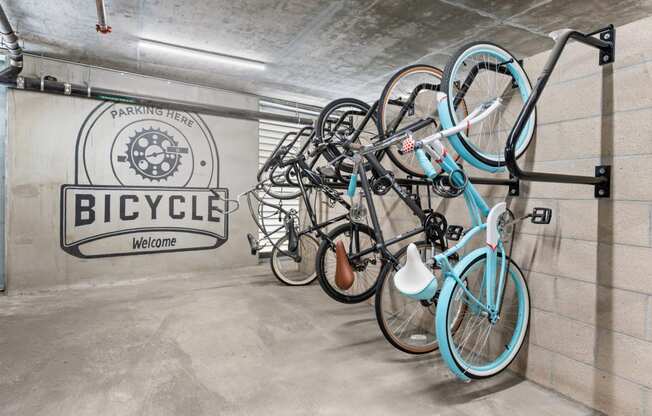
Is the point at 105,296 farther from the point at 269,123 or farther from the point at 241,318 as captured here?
the point at 269,123

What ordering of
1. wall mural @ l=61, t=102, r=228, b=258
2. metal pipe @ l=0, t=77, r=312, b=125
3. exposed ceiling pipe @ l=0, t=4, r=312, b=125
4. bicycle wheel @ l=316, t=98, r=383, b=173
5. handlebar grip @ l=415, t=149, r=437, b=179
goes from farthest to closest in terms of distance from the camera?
wall mural @ l=61, t=102, r=228, b=258 < metal pipe @ l=0, t=77, r=312, b=125 < exposed ceiling pipe @ l=0, t=4, r=312, b=125 < bicycle wheel @ l=316, t=98, r=383, b=173 < handlebar grip @ l=415, t=149, r=437, b=179

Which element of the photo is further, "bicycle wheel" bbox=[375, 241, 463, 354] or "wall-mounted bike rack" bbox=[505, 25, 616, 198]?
"bicycle wheel" bbox=[375, 241, 463, 354]

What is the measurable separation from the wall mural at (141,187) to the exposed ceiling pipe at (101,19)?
58.6 inches

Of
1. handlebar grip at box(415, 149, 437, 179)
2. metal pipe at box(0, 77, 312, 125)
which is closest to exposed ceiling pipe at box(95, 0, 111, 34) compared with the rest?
metal pipe at box(0, 77, 312, 125)

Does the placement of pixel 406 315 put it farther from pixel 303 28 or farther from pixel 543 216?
pixel 303 28

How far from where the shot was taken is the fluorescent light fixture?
3715mm

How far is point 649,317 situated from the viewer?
161cm

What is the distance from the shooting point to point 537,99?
1512 mm

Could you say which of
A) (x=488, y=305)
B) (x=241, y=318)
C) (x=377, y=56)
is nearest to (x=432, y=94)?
(x=377, y=56)

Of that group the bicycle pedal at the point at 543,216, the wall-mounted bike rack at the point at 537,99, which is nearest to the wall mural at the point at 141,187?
the bicycle pedal at the point at 543,216

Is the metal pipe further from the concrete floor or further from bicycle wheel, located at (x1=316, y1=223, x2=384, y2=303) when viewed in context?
bicycle wheel, located at (x1=316, y1=223, x2=384, y2=303)

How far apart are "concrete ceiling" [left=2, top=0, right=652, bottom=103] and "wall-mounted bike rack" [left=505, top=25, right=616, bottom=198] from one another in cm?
129

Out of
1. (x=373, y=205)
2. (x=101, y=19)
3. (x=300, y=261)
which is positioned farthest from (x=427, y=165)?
(x=101, y=19)

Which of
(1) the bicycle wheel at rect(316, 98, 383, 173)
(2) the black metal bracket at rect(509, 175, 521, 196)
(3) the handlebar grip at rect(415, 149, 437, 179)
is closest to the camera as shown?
(3) the handlebar grip at rect(415, 149, 437, 179)
